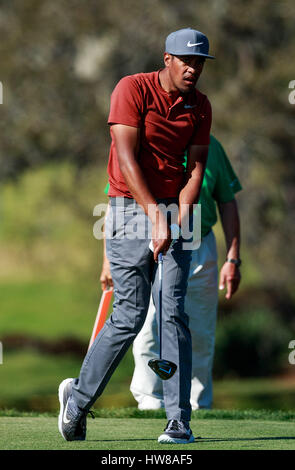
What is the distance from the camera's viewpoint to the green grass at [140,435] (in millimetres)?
4488

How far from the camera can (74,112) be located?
1595cm

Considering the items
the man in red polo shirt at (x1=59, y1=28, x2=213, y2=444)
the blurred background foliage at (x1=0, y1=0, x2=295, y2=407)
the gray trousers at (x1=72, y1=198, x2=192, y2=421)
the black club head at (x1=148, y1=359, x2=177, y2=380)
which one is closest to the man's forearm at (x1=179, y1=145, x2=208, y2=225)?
the man in red polo shirt at (x1=59, y1=28, x2=213, y2=444)

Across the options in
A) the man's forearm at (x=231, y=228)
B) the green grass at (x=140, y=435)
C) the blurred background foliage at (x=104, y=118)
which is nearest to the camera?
the green grass at (x=140, y=435)

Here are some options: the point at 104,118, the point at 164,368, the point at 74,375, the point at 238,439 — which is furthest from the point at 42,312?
the point at 164,368

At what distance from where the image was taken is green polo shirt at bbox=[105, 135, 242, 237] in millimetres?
6809

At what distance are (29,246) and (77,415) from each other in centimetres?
1257

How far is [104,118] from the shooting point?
15.6 meters

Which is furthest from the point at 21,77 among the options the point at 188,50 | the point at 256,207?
the point at 188,50

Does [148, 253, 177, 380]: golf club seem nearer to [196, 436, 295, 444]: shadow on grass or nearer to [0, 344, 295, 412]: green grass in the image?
[196, 436, 295, 444]: shadow on grass

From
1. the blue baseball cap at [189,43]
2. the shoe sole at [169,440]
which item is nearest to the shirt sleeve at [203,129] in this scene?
the blue baseball cap at [189,43]

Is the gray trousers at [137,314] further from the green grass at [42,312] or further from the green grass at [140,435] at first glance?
the green grass at [42,312]

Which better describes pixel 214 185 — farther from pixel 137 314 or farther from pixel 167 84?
pixel 137 314

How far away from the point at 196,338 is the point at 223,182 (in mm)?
1153

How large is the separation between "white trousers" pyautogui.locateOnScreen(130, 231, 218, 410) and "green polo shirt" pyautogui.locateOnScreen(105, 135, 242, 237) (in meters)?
0.20
